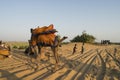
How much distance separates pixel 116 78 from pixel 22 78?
164 inches

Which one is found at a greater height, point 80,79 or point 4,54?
point 4,54

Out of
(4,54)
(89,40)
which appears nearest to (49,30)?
(4,54)

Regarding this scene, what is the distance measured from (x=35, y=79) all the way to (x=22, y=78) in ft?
1.78

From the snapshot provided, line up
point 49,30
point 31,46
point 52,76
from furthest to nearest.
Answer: point 31,46 < point 49,30 < point 52,76

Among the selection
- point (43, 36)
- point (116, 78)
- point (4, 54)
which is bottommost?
point (116, 78)

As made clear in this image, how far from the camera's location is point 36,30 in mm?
13461

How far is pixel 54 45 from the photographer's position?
43.5 ft

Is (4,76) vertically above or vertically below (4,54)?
below

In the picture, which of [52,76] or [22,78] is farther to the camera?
[52,76]

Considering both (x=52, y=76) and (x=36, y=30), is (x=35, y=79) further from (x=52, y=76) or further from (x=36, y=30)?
(x=36, y=30)

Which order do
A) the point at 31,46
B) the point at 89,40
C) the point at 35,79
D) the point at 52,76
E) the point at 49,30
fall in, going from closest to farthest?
the point at 35,79
the point at 52,76
the point at 49,30
the point at 31,46
the point at 89,40

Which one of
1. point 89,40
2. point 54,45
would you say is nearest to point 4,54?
point 54,45

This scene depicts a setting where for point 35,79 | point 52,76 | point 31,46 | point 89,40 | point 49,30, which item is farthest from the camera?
point 89,40

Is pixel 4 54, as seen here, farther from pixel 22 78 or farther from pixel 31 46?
pixel 22 78
